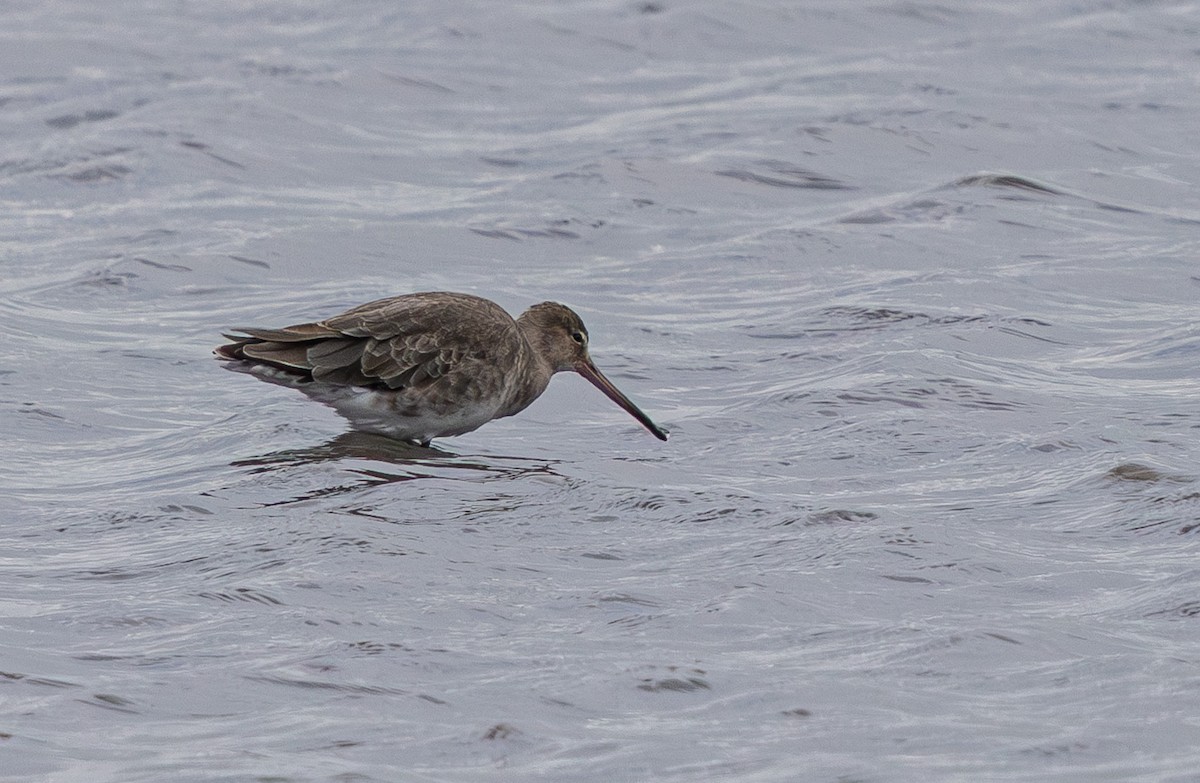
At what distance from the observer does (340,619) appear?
6465 mm

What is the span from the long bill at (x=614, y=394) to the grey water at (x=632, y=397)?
0.42 feet

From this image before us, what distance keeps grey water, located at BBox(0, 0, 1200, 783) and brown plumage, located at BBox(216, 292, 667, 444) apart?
0.21m

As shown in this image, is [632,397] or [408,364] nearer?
[408,364]

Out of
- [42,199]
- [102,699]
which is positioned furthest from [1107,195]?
[102,699]

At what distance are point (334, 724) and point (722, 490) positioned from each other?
282 centimetres

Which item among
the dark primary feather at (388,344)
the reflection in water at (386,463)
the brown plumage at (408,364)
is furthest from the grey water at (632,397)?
the dark primary feather at (388,344)

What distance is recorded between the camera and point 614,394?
31.7 ft

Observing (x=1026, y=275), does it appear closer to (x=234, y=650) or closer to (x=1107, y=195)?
(x=1107, y=195)

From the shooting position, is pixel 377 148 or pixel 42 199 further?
pixel 377 148

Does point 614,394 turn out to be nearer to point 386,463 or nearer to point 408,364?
point 408,364

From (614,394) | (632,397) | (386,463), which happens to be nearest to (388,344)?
(386,463)

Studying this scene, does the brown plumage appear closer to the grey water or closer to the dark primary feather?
the dark primary feather

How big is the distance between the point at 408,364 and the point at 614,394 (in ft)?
3.66

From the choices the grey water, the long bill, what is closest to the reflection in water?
the grey water
